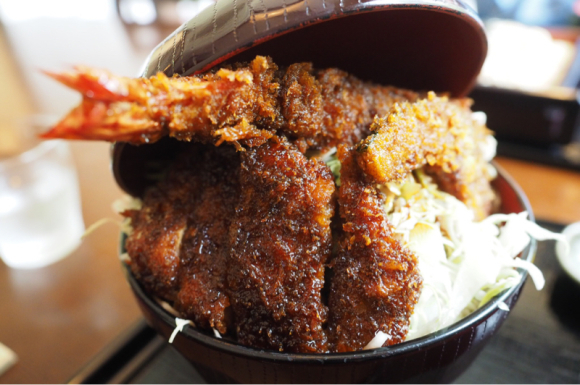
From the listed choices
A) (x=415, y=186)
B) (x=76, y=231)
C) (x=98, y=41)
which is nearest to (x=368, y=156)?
(x=415, y=186)

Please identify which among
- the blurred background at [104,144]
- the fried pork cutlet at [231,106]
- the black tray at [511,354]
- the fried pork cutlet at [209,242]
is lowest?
the black tray at [511,354]

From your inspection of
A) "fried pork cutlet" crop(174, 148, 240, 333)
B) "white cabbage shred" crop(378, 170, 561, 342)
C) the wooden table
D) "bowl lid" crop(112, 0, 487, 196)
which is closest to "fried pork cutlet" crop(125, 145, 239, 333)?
"fried pork cutlet" crop(174, 148, 240, 333)

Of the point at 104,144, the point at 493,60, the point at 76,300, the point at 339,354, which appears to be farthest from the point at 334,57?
the point at 493,60

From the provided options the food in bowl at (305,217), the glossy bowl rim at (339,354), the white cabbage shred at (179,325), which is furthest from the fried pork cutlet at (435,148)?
the white cabbage shred at (179,325)

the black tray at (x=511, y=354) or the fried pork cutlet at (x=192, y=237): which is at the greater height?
the fried pork cutlet at (x=192, y=237)

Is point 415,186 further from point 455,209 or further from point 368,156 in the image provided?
point 368,156

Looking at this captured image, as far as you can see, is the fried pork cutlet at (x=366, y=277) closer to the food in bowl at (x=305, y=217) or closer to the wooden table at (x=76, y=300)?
the food in bowl at (x=305, y=217)
